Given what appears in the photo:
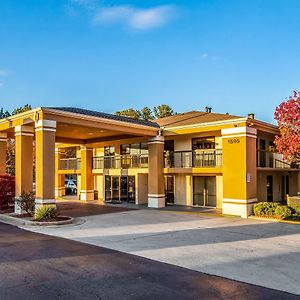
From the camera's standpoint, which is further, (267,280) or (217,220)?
(217,220)

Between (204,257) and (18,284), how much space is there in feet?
16.2

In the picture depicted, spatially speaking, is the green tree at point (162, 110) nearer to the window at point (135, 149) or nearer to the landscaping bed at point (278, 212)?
the window at point (135, 149)

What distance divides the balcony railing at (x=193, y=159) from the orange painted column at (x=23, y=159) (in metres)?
9.03

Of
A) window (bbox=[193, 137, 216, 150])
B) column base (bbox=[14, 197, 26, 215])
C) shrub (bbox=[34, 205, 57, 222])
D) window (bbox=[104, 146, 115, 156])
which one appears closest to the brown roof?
window (bbox=[193, 137, 216, 150])

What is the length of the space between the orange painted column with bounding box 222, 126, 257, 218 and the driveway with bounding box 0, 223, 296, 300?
1042cm

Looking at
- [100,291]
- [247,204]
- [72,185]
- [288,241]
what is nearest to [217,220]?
[247,204]

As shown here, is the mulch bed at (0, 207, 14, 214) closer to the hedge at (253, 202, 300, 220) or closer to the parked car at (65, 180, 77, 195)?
the hedge at (253, 202, 300, 220)

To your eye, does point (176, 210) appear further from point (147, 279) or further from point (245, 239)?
point (147, 279)

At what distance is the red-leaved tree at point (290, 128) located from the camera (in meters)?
18.4

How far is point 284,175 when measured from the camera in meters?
26.8

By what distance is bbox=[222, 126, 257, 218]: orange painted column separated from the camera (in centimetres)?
1922

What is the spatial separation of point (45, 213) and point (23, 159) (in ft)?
15.6

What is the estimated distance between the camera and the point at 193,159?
2350 centimetres

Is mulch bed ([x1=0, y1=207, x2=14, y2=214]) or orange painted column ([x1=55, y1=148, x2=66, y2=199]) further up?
orange painted column ([x1=55, y1=148, x2=66, y2=199])
